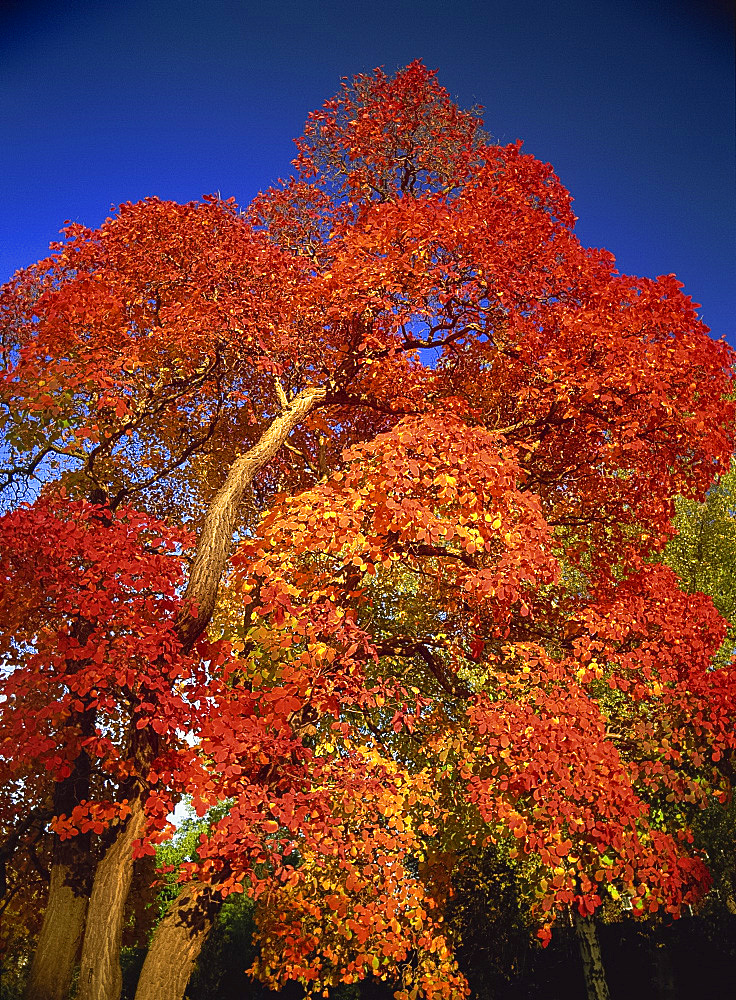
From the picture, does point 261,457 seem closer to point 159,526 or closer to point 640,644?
point 159,526

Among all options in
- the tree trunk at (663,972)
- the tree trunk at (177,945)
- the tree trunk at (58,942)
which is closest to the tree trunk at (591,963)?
Answer: the tree trunk at (663,972)

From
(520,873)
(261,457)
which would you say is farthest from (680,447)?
(520,873)

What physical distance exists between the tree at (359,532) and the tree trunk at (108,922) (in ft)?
0.10

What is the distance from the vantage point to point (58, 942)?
8750mm

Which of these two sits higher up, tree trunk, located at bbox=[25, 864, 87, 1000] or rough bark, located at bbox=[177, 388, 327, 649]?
rough bark, located at bbox=[177, 388, 327, 649]

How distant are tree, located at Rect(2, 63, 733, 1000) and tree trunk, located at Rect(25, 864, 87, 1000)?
0.06m

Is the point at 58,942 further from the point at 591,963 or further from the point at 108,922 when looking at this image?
the point at 591,963

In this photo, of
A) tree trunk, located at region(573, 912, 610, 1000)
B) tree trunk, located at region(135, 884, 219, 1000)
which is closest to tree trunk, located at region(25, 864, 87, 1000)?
tree trunk, located at region(135, 884, 219, 1000)

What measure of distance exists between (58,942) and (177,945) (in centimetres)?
248

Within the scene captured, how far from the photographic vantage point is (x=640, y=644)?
10375 millimetres

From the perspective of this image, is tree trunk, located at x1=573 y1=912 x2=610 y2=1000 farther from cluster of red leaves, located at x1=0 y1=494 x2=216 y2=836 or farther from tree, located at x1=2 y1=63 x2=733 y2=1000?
cluster of red leaves, located at x1=0 y1=494 x2=216 y2=836

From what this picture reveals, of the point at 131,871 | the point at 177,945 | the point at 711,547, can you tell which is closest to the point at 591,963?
the point at 711,547

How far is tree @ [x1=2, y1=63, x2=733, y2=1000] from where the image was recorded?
7.74 meters

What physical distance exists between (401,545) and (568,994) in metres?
16.7
